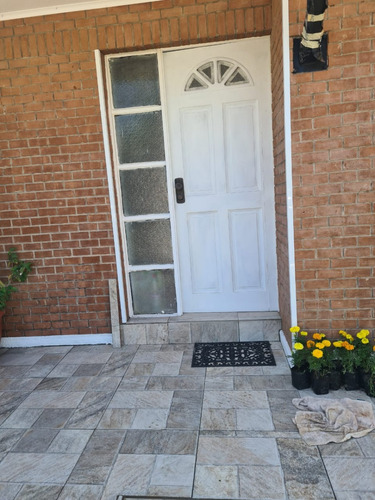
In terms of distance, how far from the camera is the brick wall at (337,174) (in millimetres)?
2312

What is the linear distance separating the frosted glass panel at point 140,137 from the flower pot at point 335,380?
7.00 ft

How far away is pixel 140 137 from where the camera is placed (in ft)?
10.5

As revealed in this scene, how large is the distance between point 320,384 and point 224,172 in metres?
1.82

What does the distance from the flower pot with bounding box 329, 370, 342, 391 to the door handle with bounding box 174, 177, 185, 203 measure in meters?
1.79

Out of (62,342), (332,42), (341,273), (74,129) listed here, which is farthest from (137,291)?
(332,42)

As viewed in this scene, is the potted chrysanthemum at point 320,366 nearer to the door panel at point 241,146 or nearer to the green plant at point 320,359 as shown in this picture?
the green plant at point 320,359

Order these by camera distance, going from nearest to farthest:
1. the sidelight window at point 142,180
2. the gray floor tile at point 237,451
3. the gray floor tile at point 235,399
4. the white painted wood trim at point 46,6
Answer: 1. the gray floor tile at point 237,451
2. the gray floor tile at point 235,399
3. the white painted wood trim at point 46,6
4. the sidelight window at point 142,180

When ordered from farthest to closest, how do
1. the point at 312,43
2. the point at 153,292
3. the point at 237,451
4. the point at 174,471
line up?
1. the point at 153,292
2. the point at 312,43
3. the point at 237,451
4. the point at 174,471

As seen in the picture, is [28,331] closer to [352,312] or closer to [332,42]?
[352,312]

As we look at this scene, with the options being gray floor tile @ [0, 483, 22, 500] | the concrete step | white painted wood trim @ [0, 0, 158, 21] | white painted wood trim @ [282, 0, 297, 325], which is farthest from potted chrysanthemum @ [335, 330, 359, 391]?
white painted wood trim @ [0, 0, 158, 21]

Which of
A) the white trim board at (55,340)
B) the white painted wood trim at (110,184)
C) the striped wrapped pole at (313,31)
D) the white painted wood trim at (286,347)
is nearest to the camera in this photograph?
the striped wrapped pole at (313,31)

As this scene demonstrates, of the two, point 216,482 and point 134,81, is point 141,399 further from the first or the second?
point 134,81

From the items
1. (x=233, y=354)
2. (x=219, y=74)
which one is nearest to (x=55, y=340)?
(x=233, y=354)

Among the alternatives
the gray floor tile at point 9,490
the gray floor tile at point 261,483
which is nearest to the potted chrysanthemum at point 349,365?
the gray floor tile at point 261,483
